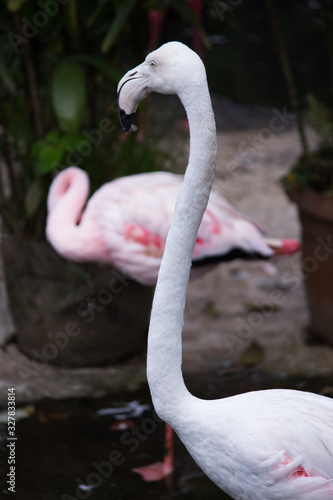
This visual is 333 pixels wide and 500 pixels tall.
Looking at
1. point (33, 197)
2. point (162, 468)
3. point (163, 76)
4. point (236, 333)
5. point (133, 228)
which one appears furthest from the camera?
point (236, 333)

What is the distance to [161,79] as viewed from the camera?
4.94ft

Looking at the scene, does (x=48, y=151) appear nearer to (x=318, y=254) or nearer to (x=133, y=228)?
(x=133, y=228)

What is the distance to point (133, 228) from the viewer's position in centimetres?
274

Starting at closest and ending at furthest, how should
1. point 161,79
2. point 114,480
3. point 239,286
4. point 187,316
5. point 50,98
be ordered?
1. point 161,79
2. point 114,480
3. point 50,98
4. point 187,316
5. point 239,286

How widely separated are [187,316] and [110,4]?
157 cm

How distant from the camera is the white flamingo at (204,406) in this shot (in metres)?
1.49

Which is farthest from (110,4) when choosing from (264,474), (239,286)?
(264,474)

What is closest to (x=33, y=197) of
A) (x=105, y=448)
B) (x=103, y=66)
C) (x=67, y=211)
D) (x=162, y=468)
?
(x=67, y=211)

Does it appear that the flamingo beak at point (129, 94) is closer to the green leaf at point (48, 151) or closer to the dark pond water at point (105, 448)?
the green leaf at point (48, 151)

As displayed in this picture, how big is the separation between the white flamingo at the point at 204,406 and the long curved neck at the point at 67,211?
1.21m

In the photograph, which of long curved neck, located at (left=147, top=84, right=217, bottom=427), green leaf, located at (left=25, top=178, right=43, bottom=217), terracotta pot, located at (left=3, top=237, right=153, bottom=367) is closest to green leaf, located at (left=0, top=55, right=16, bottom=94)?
green leaf, located at (left=25, top=178, right=43, bottom=217)

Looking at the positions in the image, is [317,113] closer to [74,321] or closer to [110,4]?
[110,4]

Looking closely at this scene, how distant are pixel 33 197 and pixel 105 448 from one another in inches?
40.6

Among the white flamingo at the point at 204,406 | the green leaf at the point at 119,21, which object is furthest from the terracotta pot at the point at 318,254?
the white flamingo at the point at 204,406
